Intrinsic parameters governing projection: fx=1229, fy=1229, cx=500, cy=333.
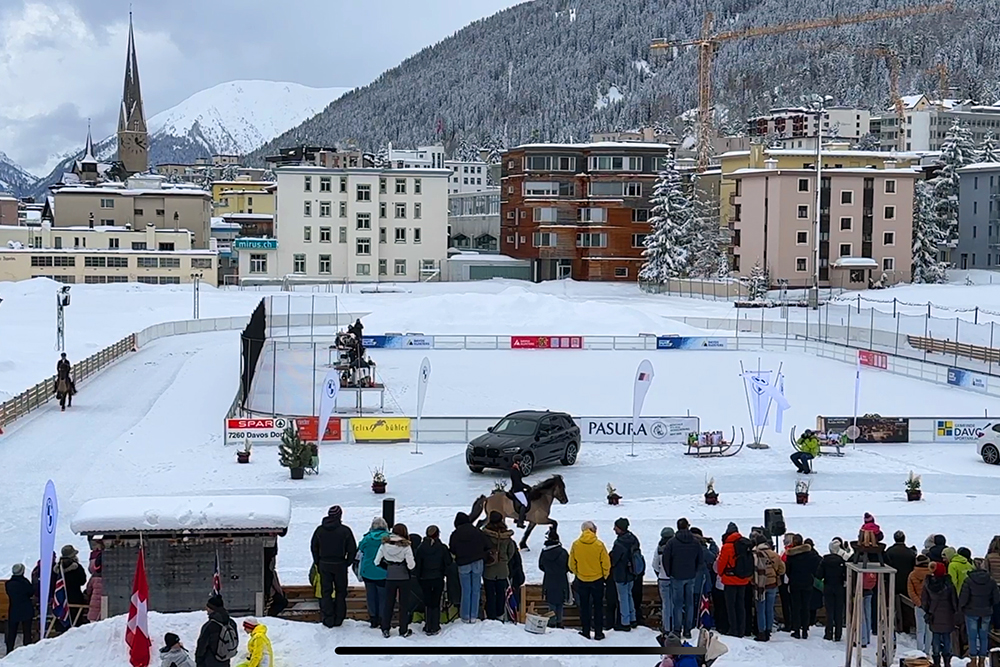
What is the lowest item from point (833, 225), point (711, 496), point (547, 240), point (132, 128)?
point (711, 496)

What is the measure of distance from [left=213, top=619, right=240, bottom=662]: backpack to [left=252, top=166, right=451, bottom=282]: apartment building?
8694 cm

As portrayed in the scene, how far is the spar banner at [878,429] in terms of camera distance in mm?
30859

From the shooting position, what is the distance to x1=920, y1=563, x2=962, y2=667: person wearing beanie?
13102mm

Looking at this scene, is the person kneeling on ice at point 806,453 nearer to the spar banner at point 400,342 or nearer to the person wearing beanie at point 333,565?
the person wearing beanie at point 333,565

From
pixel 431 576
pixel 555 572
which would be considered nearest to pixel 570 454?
pixel 555 572

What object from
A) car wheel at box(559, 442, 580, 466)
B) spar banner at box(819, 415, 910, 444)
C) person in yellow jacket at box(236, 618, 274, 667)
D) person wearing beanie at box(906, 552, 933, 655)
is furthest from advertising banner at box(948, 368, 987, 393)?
person in yellow jacket at box(236, 618, 274, 667)

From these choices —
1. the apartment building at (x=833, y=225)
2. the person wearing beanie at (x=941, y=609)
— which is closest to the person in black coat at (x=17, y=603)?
the person wearing beanie at (x=941, y=609)

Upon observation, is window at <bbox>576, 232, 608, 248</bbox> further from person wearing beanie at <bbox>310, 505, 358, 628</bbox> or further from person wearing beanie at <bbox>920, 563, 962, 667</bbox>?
person wearing beanie at <bbox>920, 563, 962, 667</bbox>

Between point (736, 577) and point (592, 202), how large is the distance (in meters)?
87.2

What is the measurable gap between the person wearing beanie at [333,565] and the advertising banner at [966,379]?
33619 millimetres

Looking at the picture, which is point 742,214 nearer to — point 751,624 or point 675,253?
point 675,253

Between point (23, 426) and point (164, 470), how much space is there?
24.9 feet

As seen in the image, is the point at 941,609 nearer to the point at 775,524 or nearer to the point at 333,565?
the point at 775,524

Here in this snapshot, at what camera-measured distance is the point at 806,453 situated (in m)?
26.6
